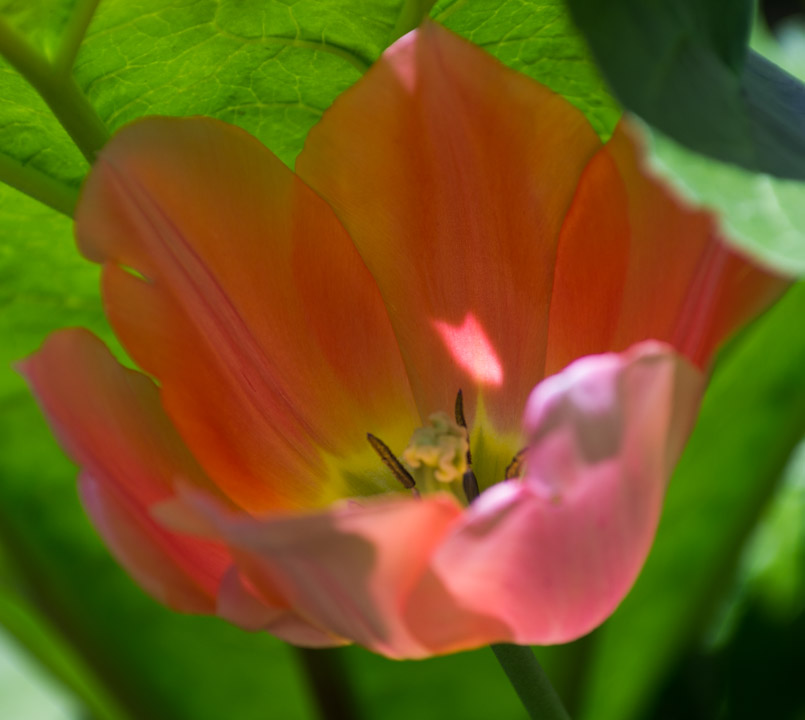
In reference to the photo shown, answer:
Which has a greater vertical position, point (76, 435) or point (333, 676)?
point (76, 435)

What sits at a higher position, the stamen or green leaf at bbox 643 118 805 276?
green leaf at bbox 643 118 805 276

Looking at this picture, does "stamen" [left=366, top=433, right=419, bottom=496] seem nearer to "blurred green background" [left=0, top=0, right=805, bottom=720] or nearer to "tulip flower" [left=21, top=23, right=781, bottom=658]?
"tulip flower" [left=21, top=23, right=781, bottom=658]

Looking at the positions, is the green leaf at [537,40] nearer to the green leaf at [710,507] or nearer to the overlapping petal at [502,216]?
the overlapping petal at [502,216]

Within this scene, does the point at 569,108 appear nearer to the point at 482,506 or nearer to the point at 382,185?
the point at 382,185

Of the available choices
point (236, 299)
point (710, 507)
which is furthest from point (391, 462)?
point (710, 507)

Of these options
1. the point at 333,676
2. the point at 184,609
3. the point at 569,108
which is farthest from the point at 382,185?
the point at 333,676

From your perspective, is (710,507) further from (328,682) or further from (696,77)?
(696,77)

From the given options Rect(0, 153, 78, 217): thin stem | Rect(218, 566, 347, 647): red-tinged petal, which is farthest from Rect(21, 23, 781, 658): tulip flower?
Rect(0, 153, 78, 217): thin stem
